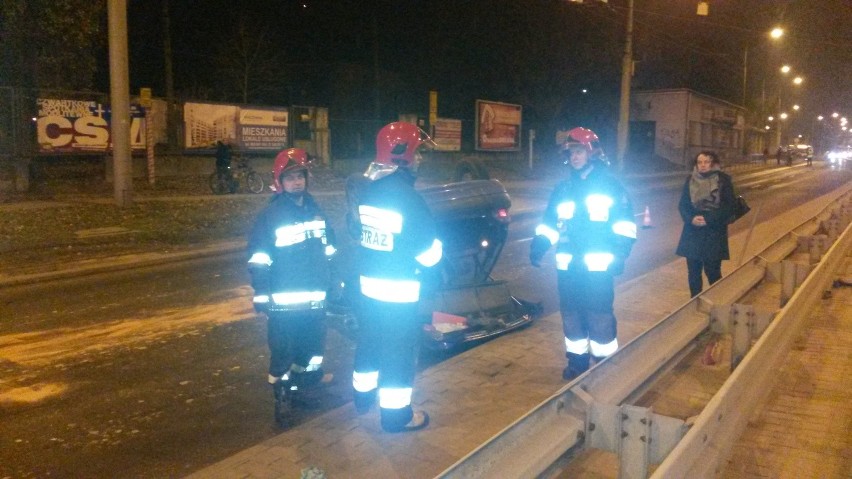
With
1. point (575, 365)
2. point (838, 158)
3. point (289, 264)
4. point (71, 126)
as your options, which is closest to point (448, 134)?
point (71, 126)

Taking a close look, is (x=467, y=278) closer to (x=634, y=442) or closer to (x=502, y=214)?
(x=502, y=214)

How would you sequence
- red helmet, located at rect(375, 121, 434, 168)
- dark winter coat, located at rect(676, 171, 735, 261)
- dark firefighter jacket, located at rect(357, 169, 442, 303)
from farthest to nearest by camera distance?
dark winter coat, located at rect(676, 171, 735, 261)
red helmet, located at rect(375, 121, 434, 168)
dark firefighter jacket, located at rect(357, 169, 442, 303)

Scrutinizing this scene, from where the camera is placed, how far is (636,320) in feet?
23.4

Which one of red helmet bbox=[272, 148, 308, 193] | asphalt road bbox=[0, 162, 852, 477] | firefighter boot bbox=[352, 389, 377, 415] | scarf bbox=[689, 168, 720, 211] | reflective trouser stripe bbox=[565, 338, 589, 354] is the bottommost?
asphalt road bbox=[0, 162, 852, 477]

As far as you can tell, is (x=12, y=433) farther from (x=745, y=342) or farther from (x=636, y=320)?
(x=636, y=320)

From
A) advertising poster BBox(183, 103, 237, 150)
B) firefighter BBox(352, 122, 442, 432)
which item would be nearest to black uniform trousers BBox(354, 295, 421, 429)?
firefighter BBox(352, 122, 442, 432)

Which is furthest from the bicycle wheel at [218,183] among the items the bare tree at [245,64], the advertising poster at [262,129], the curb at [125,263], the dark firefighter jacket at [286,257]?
the dark firefighter jacket at [286,257]

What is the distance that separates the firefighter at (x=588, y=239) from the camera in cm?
495

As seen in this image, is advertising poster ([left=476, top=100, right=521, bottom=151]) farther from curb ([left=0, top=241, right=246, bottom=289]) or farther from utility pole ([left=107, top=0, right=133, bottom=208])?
curb ([left=0, top=241, right=246, bottom=289])

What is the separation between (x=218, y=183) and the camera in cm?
Result: 2069

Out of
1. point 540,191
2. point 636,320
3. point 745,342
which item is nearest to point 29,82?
point 540,191

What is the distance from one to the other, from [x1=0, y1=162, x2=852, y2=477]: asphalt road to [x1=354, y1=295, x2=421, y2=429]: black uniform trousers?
94cm

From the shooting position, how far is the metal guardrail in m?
2.76

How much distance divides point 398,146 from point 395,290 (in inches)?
33.3
